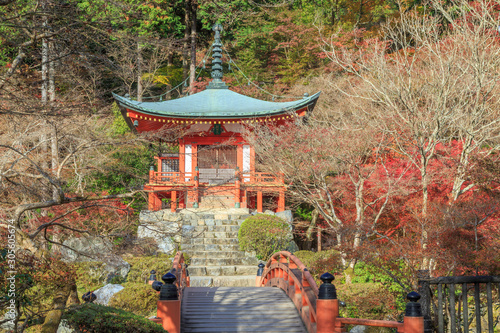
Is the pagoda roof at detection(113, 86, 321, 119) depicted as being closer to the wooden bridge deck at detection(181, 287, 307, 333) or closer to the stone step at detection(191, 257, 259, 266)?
the stone step at detection(191, 257, 259, 266)

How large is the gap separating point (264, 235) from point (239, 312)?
5923 mm

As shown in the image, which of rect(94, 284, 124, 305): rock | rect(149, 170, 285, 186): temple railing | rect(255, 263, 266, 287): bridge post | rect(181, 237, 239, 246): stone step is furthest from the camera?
rect(149, 170, 285, 186): temple railing

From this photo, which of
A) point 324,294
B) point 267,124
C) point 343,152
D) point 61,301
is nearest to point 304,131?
point 343,152

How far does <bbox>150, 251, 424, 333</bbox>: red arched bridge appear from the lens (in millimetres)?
5957

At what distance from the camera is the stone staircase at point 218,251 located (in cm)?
1198

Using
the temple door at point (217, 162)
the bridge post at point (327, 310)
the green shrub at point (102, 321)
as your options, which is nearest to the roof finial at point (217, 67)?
the temple door at point (217, 162)

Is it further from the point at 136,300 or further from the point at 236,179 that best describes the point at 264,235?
the point at 136,300

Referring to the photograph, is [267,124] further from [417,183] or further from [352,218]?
[417,183]

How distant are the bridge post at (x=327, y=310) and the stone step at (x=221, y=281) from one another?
6043mm

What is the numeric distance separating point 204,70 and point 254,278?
1551 centimetres

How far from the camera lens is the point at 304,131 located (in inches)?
514

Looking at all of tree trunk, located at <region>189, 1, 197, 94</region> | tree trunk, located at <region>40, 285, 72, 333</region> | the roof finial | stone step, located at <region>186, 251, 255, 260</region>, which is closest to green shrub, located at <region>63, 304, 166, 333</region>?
tree trunk, located at <region>40, 285, 72, 333</region>

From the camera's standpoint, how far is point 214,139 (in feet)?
56.8

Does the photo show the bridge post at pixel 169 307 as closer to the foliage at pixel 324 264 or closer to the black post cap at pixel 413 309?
the black post cap at pixel 413 309
